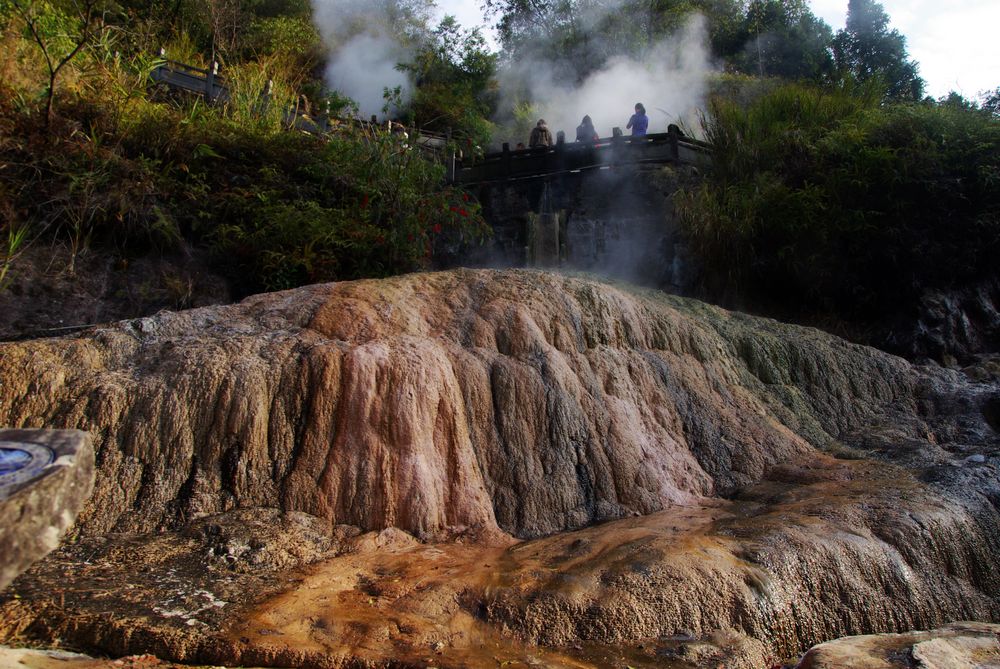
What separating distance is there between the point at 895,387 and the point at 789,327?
3.78 feet

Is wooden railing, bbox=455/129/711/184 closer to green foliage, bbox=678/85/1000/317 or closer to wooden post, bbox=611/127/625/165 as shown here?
wooden post, bbox=611/127/625/165

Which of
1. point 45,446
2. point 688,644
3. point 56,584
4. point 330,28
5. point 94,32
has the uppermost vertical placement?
point 330,28

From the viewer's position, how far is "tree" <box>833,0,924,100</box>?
2197 centimetres

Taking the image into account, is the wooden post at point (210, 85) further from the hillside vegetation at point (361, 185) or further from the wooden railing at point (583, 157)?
the wooden railing at point (583, 157)

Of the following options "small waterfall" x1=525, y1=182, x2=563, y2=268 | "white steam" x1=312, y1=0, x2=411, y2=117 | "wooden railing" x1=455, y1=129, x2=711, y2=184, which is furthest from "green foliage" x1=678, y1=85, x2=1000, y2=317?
"white steam" x1=312, y1=0, x2=411, y2=117

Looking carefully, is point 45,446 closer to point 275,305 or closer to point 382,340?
point 382,340

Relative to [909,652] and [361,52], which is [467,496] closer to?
[909,652]

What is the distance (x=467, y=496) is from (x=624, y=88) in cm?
1856

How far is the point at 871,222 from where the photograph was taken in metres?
10.1

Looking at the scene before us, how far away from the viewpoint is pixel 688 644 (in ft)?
11.0

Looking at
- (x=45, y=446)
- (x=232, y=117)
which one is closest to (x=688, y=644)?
(x=45, y=446)

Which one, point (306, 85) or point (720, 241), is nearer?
point (720, 241)

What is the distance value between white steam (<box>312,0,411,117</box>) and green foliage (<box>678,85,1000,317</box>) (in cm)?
1183

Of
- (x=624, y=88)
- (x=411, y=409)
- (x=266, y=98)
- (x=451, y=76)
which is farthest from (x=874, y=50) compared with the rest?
(x=411, y=409)
